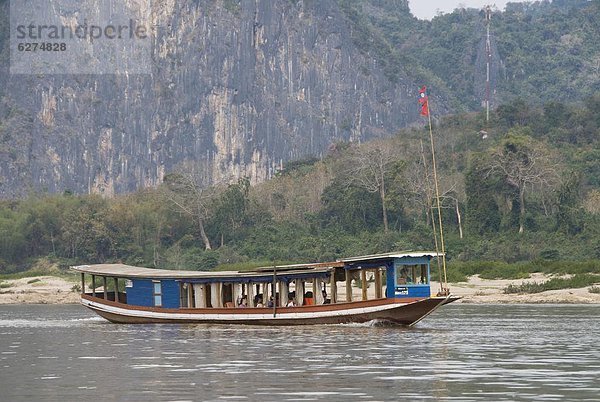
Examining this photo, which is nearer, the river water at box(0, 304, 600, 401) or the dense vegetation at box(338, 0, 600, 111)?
the river water at box(0, 304, 600, 401)

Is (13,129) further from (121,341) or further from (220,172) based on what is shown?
(121,341)

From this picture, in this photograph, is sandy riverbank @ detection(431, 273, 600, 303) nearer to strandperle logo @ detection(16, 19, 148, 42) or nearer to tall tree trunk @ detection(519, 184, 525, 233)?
tall tree trunk @ detection(519, 184, 525, 233)

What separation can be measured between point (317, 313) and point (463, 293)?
23278 millimetres

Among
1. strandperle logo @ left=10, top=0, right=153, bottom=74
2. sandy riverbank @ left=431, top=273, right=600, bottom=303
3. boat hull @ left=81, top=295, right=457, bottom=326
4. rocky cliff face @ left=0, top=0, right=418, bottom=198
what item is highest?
strandperle logo @ left=10, top=0, right=153, bottom=74

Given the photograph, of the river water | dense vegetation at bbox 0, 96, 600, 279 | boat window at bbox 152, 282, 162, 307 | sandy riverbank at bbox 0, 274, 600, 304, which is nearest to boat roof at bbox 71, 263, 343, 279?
boat window at bbox 152, 282, 162, 307

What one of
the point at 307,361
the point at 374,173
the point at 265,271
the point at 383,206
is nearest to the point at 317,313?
the point at 265,271

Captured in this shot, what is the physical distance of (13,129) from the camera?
463ft

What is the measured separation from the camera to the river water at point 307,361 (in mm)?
25484

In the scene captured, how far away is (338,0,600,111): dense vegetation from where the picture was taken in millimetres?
161250

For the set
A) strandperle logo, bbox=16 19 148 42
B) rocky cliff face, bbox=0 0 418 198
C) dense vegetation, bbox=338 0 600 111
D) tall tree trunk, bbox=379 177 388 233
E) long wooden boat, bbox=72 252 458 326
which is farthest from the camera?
dense vegetation, bbox=338 0 600 111

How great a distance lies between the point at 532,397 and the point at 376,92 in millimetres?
133872

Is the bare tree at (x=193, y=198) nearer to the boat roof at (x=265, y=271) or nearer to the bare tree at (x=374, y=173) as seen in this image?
the bare tree at (x=374, y=173)

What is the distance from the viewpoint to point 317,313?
1724 inches

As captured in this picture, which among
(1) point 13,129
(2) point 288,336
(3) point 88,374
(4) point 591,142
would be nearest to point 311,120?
(1) point 13,129
